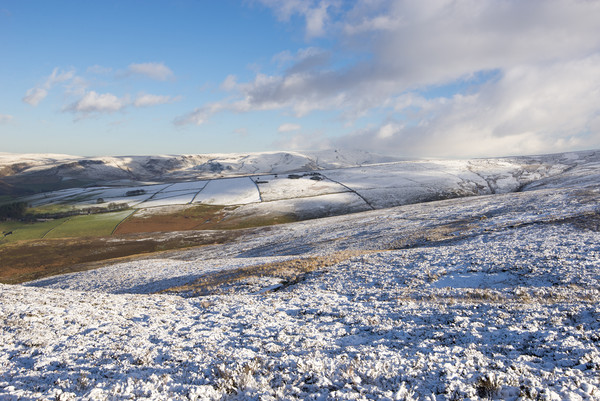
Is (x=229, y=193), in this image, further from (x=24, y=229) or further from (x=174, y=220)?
(x=24, y=229)

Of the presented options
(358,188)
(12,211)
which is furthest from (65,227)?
(358,188)

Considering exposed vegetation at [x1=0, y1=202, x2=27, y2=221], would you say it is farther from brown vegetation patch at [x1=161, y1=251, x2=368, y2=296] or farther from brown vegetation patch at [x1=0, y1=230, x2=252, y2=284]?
brown vegetation patch at [x1=161, y1=251, x2=368, y2=296]

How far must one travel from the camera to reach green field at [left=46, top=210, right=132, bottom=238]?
9300 cm

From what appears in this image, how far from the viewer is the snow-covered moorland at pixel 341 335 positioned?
8.52 meters

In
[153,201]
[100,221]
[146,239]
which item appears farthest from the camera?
[153,201]

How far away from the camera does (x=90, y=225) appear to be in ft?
333

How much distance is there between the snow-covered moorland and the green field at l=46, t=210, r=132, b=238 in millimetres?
89121

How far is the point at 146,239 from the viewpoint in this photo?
263 ft

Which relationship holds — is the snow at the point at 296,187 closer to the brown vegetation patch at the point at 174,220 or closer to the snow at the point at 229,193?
the snow at the point at 229,193

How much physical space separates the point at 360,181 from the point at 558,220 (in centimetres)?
12173

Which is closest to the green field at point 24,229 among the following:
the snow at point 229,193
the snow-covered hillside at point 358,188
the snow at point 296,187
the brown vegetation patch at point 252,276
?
the snow-covered hillside at point 358,188

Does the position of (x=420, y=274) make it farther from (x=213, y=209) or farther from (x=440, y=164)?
(x=440, y=164)

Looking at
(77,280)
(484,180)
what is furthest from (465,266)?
(484,180)

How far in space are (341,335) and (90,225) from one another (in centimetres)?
11464
